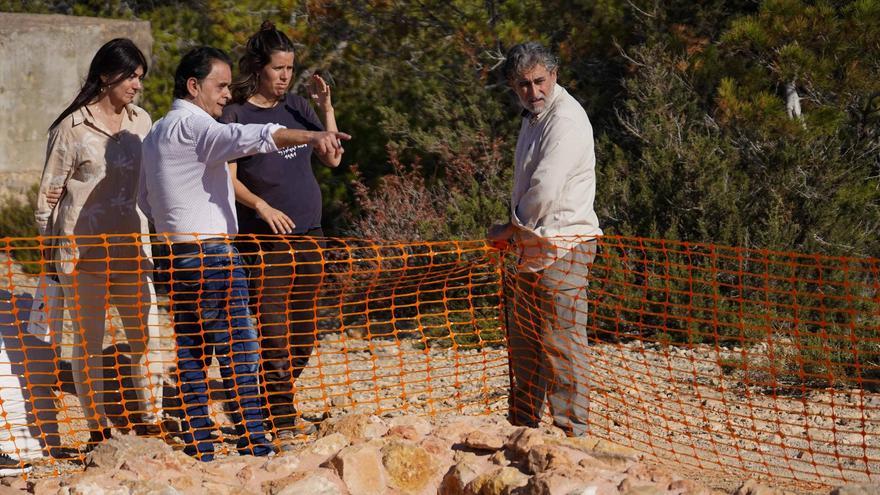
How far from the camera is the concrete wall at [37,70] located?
29.3ft

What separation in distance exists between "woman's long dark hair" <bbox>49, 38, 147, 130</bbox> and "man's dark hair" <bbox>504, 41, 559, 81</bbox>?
162 centimetres

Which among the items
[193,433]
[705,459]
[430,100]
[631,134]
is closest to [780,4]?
[631,134]

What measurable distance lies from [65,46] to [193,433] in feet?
16.7

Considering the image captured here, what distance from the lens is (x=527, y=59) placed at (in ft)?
15.4

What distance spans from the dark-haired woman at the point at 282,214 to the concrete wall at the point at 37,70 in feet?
13.4

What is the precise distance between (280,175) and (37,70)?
4.49m

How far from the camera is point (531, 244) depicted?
4754mm

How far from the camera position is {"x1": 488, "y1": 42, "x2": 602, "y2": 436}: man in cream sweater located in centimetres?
467

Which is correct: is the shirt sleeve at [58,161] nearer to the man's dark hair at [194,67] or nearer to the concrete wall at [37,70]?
the man's dark hair at [194,67]

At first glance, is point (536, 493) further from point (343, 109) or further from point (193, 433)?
point (343, 109)

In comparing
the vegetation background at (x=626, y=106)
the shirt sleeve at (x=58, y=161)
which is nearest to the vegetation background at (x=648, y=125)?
the vegetation background at (x=626, y=106)

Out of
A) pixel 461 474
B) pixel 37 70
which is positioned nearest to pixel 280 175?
pixel 461 474

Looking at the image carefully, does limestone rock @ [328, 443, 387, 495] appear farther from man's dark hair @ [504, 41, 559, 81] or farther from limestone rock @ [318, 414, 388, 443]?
man's dark hair @ [504, 41, 559, 81]

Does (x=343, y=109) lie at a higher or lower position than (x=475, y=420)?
higher
